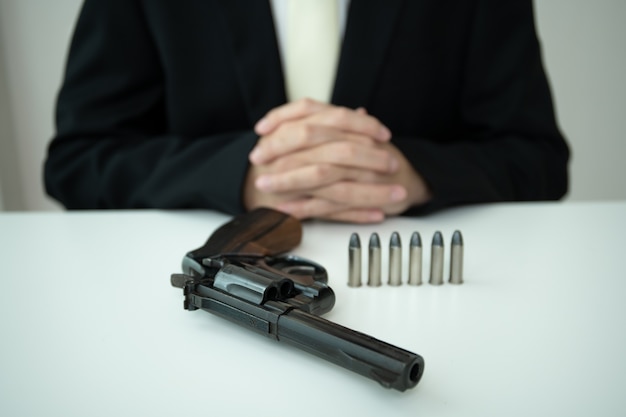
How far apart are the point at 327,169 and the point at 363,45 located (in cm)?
35

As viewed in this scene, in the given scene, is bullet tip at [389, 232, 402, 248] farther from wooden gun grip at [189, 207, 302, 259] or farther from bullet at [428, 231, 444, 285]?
wooden gun grip at [189, 207, 302, 259]

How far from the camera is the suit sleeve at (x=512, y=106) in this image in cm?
104

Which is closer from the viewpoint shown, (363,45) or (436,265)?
(436,265)

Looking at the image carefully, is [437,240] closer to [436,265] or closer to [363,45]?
[436,265]

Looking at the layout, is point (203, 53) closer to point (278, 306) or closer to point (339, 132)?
point (339, 132)

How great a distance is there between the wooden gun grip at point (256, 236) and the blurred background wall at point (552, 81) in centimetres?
170

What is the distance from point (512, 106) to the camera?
1096 millimetres

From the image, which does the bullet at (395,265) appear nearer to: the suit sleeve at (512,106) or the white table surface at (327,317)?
the white table surface at (327,317)

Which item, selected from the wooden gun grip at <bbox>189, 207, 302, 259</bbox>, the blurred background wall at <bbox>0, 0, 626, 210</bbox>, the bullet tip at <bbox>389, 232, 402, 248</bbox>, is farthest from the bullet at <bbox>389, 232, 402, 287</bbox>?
the blurred background wall at <bbox>0, 0, 626, 210</bbox>

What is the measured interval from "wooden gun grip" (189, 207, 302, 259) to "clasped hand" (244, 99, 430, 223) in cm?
10

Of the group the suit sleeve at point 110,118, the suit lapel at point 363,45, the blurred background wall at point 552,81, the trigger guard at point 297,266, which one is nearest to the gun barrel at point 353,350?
the trigger guard at point 297,266

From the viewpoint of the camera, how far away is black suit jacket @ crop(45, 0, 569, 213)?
1.02 meters

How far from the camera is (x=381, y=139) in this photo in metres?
0.86

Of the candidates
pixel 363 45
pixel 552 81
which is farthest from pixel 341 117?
pixel 552 81
